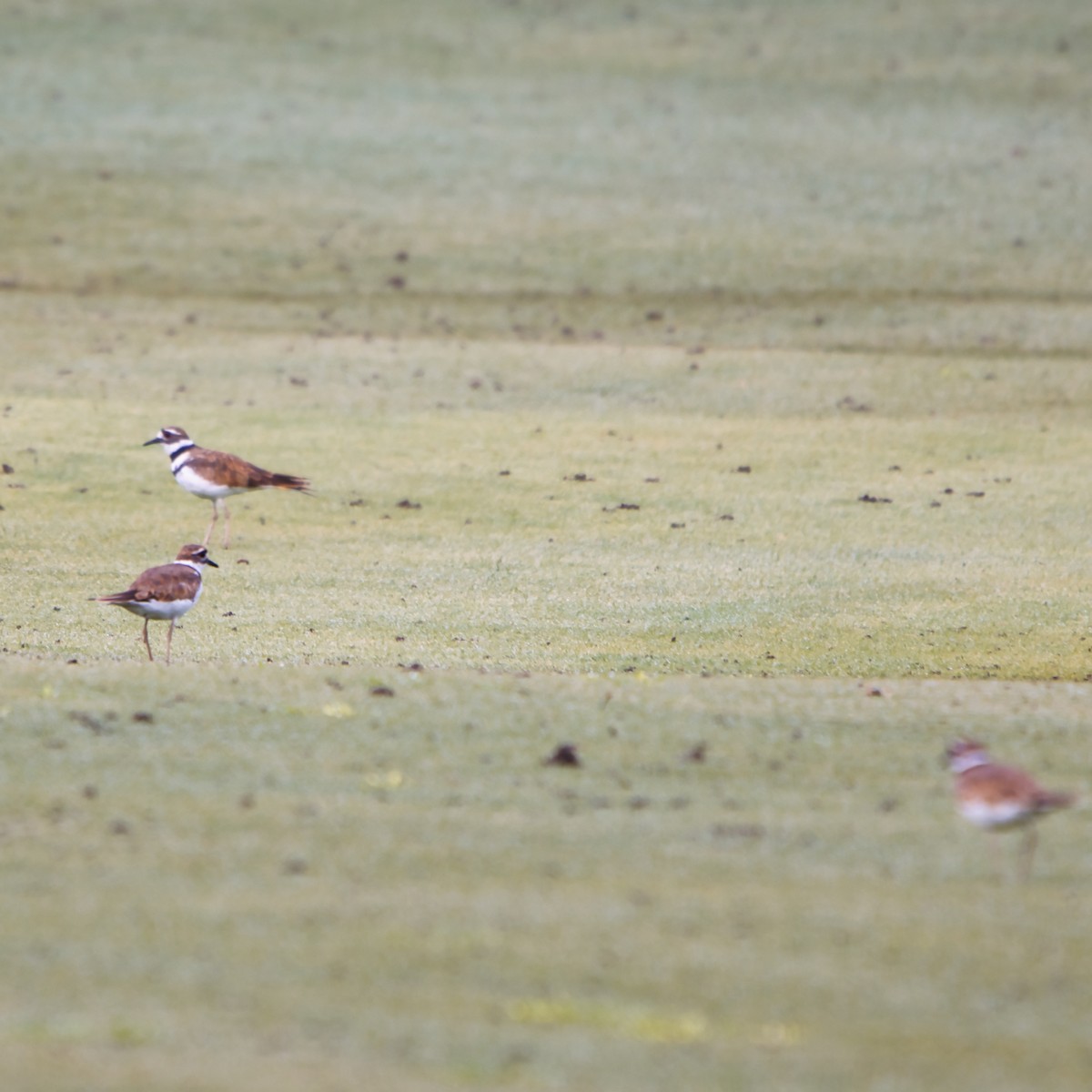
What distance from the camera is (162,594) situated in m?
11.3

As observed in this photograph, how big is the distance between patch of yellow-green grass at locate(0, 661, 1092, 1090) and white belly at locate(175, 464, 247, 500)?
652 cm

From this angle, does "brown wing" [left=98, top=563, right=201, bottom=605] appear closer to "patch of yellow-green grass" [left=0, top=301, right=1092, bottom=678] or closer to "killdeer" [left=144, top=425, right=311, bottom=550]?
"patch of yellow-green grass" [left=0, top=301, right=1092, bottom=678]

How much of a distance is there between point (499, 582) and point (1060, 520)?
236 inches

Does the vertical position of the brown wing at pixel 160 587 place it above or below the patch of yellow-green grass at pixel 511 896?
above

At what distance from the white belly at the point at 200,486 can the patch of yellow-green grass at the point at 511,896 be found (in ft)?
21.4

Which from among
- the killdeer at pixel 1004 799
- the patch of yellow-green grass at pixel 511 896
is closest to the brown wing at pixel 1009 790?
the killdeer at pixel 1004 799

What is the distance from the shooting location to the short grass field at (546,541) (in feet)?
18.8

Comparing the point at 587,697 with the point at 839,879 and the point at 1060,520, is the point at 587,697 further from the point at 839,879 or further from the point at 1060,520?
the point at 1060,520

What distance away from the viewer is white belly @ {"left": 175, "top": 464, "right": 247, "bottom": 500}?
53.0ft

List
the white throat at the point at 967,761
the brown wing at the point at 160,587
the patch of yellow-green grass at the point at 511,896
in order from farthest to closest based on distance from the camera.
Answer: the brown wing at the point at 160,587 < the white throat at the point at 967,761 < the patch of yellow-green grass at the point at 511,896

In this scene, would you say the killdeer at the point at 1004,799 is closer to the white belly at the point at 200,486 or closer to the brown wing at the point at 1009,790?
the brown wing at the point at 1009,790

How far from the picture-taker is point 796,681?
11000 mm

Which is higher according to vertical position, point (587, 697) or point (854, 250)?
point (854, 250)

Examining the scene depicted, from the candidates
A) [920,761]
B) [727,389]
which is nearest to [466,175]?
[727,389]
